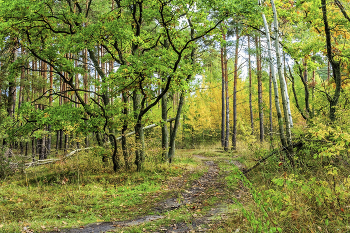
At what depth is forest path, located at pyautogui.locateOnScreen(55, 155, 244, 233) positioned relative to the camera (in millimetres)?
4312

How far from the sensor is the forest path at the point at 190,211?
4312 millimetres

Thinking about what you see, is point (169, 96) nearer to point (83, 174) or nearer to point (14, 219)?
point (83, 174)

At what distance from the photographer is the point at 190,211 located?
5.30m

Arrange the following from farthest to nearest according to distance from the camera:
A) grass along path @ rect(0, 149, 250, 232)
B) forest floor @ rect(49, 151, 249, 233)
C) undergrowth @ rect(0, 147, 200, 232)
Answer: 1. undergrowth @ rect(0, 147, 200, 232)
2. grass along path @ rect(0, 149, 250, 232)
3. forest floor @ rect(49, 151, 249, 233)

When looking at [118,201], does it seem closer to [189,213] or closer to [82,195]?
[82,195]

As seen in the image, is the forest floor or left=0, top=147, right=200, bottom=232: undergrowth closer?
the forest floor

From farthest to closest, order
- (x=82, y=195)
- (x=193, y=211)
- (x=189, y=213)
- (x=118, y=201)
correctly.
Answer: 1. (x=82, y=195)
2. (x=118, y=201)
3. (x=193, y=211)
4. (x=189, y=213)

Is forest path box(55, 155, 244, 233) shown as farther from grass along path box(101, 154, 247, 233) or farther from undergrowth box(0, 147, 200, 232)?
undergrowth box(0, 147, 200, 232)

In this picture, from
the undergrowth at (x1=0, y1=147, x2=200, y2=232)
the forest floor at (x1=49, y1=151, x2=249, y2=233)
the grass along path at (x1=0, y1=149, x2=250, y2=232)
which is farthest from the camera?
the undergrowth at (x1=0, y1=147, x2=200, y2=232)

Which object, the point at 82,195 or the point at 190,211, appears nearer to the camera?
the point at 190,211

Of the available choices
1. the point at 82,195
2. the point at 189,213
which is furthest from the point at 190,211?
the point at 82,195

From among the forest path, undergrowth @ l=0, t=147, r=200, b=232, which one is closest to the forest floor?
the forest path

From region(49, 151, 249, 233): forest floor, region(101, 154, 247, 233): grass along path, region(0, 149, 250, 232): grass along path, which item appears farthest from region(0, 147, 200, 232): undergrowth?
region(101, 154, 247, 233): grass along path

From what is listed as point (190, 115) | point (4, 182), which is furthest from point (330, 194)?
point (190, 115)
